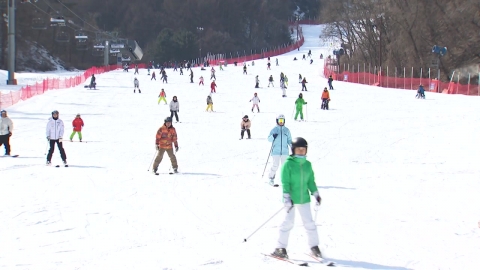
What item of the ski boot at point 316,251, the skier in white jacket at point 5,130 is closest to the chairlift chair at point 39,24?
the skier in white jacket at point 5,130

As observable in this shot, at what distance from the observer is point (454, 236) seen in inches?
328

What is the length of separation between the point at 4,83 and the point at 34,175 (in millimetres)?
35718

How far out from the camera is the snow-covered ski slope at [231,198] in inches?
294

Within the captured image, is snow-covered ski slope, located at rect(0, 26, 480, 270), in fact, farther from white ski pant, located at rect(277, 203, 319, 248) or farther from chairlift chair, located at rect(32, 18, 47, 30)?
chairlift chair, located at rect(32, 18, 47, 30)

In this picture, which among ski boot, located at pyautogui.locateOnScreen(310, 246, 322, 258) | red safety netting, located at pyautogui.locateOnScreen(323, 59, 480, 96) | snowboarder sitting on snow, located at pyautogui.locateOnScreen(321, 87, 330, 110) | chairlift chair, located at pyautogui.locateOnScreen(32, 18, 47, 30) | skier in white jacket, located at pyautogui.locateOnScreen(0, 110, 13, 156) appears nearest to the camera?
ski boot, located at pyautogui.locateOnScreen(310, 246, 322, 258)

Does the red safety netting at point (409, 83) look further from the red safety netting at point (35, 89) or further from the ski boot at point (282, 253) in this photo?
the ski boot at point (282, 253)

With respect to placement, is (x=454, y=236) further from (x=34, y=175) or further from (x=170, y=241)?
(x=34, y=175)

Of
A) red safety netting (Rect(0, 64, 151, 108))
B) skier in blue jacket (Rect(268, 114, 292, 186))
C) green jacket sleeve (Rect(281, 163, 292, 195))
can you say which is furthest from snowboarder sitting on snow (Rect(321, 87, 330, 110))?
green jacket sleeve (Rect(281, 163, 292, 195))

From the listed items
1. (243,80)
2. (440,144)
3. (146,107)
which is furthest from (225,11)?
(440,144)

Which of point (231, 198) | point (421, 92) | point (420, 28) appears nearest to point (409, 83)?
point (420, 28)

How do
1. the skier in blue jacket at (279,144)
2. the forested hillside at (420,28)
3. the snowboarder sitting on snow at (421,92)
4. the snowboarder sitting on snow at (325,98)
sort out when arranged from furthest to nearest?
the forested hillside at (420,28), the snowboarder sitting on snow at (421,92), the snowboarder sitting on snow at (325,98), the skier in blue jacket at (279,144)

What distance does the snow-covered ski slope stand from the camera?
747cm

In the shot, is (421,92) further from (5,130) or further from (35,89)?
(5,130)

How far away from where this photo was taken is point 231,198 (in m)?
11.1
